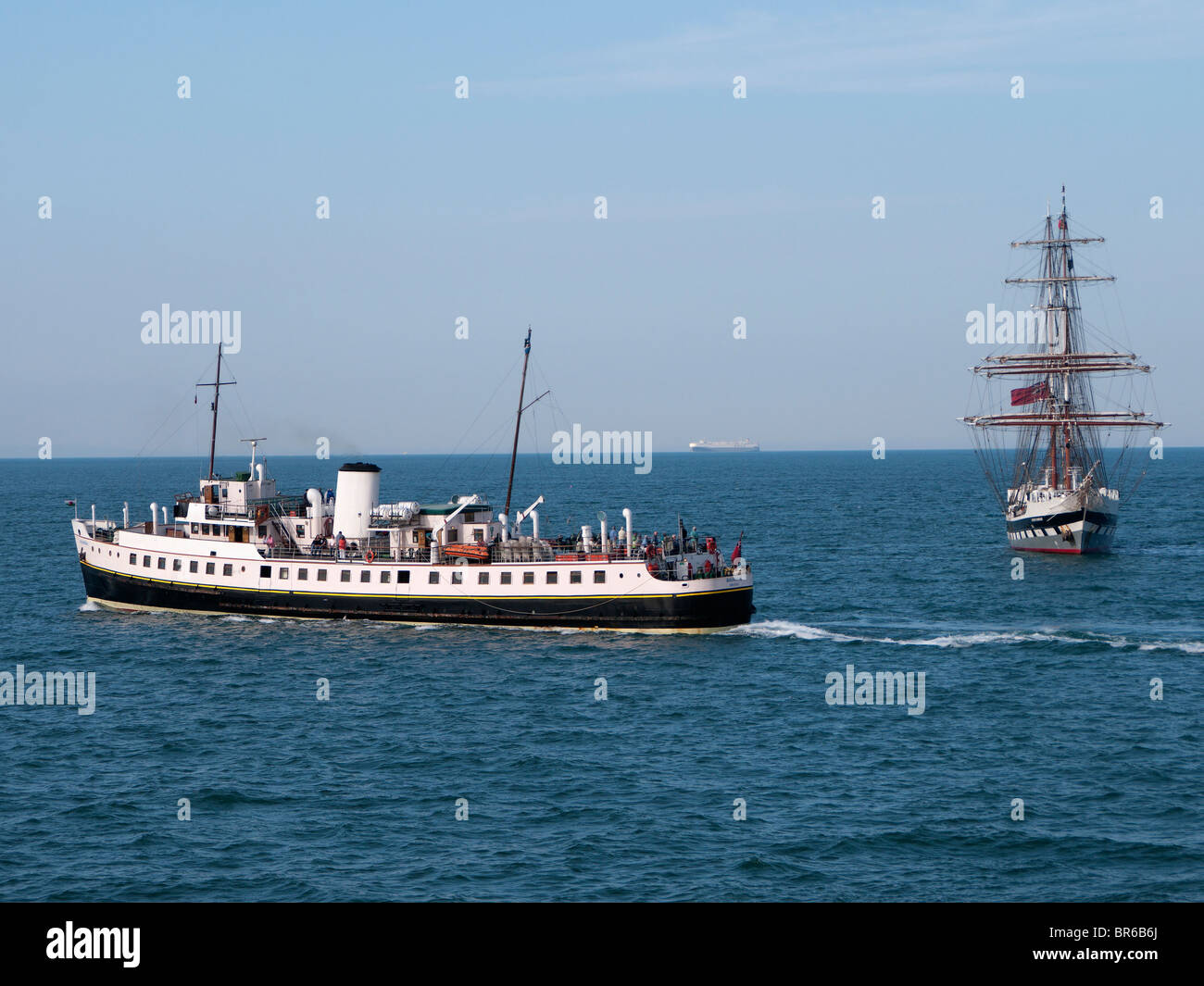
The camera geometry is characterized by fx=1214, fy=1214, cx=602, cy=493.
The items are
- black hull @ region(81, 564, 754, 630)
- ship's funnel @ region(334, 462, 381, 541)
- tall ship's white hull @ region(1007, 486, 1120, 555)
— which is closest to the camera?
black hull @ region(81, 564, 754, 630)

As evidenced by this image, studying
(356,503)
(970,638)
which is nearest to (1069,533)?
(970,638)

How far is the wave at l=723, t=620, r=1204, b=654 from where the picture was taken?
2576 inches

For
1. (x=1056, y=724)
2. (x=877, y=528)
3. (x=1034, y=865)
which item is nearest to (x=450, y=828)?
(x=1034, y=865)

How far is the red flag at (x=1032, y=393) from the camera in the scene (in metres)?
138

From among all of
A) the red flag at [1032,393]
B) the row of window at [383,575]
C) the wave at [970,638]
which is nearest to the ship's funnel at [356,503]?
the row of window at [383,575]

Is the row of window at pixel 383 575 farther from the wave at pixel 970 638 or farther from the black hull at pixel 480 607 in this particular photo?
the wave at pixel 970 638

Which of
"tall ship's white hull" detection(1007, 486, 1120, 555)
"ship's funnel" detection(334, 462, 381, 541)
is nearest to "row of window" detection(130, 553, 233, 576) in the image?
"ship's funnel" detection(334, 462, 381, 541)

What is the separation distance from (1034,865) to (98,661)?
47.7 meters

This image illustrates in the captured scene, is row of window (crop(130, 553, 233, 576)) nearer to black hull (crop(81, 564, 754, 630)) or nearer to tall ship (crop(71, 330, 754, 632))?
tall ship (crop(71, 330, 754, 632))

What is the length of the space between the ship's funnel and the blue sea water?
267 inches

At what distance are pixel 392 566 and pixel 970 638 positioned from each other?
33.1m

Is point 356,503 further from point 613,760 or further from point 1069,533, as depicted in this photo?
point 1069,533

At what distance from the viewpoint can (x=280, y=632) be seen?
6975 centimetres

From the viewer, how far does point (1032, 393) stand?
454 ft
